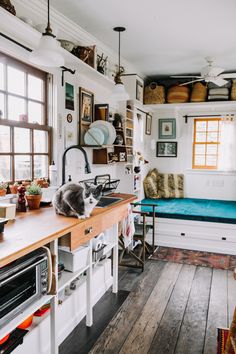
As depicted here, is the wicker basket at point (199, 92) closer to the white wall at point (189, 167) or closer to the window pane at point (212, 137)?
the white wall at point (189, 167)

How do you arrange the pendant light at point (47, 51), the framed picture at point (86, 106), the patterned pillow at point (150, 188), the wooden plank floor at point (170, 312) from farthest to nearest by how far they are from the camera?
1. the patterned pillow at point (150, 188)
2. the framed picture at point (86, 106)
3. the wooden plank floor at point (170, 312)
4. the pendant light at point (47, 51)

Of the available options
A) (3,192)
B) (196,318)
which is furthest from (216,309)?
(3,192)

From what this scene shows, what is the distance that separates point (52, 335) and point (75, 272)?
44 cm

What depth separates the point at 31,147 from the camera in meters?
2.92

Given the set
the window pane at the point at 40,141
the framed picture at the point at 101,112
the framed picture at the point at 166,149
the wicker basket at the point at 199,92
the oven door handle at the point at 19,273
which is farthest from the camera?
the framed picture at the point at 166,149

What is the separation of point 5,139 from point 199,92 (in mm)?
3739

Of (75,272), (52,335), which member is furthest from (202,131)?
(52,335)

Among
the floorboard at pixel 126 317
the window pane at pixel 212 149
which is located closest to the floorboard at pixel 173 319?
the floorboard at pixel 126 317

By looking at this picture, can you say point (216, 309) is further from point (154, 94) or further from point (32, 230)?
point (154, 94)

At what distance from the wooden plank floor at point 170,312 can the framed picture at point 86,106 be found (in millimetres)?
1845

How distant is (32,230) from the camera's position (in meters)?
1.82

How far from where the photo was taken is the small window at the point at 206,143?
19.1 ft

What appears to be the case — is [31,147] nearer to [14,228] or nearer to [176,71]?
[14,228]

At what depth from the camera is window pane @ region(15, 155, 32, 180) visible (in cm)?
275
